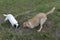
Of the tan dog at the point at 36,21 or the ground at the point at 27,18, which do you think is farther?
the tan dog at the point at 36,21

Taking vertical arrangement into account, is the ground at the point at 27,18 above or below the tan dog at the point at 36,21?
below

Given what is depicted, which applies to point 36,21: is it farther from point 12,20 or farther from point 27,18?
point 12,20

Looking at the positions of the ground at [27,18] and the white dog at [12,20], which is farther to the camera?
the white dog at [12,20]

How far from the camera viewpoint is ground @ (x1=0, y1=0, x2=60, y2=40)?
196 inches

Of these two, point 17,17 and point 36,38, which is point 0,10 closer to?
point 17,17

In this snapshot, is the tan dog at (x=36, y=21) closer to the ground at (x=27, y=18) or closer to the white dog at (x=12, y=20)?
the ground at (x=27, y=18)

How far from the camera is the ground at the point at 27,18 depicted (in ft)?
16.3

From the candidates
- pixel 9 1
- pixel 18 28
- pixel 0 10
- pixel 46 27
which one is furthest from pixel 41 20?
pixel 9 1

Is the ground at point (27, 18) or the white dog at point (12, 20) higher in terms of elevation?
the white dog at point (12, 20)

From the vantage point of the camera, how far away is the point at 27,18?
230 inches

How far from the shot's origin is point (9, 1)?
718 centimetres

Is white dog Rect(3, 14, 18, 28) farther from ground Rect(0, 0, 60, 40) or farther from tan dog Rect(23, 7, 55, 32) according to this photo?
tan dog Rect(23, 7, 55, 32)

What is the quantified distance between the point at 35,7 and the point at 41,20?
1417 mm

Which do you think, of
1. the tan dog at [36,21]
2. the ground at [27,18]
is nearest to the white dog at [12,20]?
the ground at [27,18]
